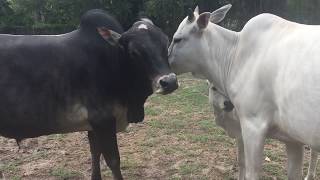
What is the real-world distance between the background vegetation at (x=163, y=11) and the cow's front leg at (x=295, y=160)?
12363 millimetres

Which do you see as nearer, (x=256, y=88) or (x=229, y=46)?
(x=256, y=88)

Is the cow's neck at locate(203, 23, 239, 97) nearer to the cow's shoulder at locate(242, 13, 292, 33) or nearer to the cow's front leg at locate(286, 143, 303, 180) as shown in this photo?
the cow's shoulder at locate(242, 13, 292, 33)

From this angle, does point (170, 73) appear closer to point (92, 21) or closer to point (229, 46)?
point (229, 46)

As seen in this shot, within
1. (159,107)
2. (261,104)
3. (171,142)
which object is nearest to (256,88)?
(261,104)

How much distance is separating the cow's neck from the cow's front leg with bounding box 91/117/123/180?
986 mm

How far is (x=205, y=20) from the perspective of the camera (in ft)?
13.4

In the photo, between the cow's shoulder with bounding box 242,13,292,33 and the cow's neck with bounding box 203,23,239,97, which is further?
the cow's neck with bounding box 203,23,239,97

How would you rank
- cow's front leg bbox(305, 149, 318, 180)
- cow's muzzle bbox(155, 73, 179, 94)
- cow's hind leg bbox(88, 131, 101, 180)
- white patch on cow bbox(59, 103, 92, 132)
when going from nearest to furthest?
cow's muzzle bbox(155, 73, 179, 94) → white patch on cow bbox(59, 103, 92, 132) → cow's front leg bbox(305, 149, 318, 180) → cow's hind leg bbox(88, 131, 101, 180)

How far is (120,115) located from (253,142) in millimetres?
1338

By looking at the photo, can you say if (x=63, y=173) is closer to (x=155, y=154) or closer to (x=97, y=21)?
(x=155, y=154)

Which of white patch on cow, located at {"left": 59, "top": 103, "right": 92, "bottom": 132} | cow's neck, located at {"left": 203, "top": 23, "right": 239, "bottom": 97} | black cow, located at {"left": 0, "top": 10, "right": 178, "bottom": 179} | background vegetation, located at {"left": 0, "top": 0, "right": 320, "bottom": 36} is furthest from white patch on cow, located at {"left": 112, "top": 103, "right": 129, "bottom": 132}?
background vegetation, located at {"left": 0, "top": 0, "right": 320, "bottom": 36}

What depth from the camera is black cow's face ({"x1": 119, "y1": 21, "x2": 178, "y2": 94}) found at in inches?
160

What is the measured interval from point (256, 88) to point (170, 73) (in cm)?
78

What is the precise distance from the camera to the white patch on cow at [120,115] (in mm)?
4449
